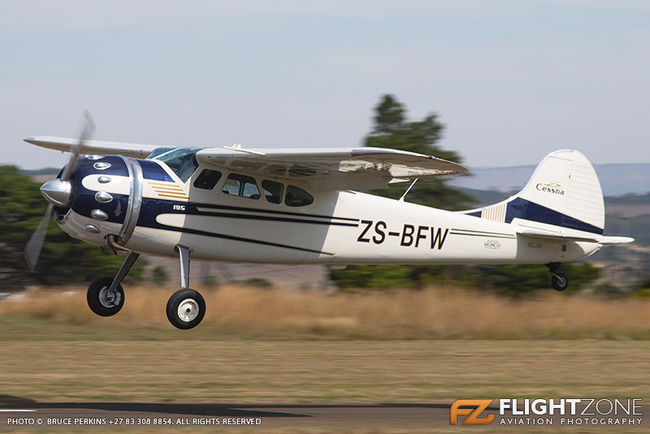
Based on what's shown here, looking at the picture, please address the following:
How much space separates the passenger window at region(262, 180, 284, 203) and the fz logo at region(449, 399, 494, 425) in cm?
379

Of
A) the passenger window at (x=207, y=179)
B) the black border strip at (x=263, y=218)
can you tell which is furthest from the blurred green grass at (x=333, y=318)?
the passenger window at (x=207, y=179)

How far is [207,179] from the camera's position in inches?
471

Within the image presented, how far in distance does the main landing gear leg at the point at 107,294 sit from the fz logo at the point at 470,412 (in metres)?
5.04

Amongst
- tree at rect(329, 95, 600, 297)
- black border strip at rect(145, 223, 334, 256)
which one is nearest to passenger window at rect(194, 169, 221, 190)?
black border strip at rect(145, 223, 334, 256)

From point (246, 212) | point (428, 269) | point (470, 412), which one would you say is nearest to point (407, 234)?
point (246, 212)

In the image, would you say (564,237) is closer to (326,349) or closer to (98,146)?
(326,349)

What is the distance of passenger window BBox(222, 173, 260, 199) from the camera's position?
39.8 ft

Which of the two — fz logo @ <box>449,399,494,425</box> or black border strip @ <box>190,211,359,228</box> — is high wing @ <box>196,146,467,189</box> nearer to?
black border strip @ <box>190,211,359,228</box>

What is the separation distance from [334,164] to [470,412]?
3799mm

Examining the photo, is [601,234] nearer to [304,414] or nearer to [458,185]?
[304,414]

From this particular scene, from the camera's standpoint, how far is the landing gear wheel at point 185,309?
11681 millimetres

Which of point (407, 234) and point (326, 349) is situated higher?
point (407, 234)

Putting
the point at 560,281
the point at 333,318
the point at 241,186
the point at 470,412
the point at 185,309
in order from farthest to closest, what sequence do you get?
the point at 333,318 → the point at 560,281 → the point at 241,186 → the point at 185,309 → the point at 470,412

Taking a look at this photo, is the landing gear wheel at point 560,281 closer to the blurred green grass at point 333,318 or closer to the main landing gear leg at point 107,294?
the blurred green grass at point 333,318
